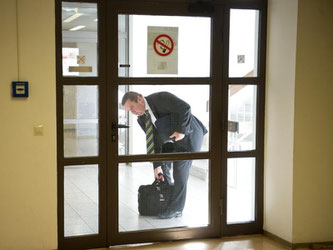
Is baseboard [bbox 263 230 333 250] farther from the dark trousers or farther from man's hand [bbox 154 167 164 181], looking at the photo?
man's hand [bbox 154 167 164 181]

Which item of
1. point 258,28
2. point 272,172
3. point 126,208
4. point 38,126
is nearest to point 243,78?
point 258,28

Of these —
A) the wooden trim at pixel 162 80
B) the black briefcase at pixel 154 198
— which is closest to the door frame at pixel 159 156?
the wooden trim at pixel 162 80

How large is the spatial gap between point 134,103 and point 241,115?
3.56ft

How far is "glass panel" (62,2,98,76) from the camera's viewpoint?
4.70m

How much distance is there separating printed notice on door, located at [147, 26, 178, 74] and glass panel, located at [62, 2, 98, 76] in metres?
0.51

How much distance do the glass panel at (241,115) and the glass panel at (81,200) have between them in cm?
140

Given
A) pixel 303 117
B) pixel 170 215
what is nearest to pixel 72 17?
pixel 170 215

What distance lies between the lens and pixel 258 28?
5.26 meters

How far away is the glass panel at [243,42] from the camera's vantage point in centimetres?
519

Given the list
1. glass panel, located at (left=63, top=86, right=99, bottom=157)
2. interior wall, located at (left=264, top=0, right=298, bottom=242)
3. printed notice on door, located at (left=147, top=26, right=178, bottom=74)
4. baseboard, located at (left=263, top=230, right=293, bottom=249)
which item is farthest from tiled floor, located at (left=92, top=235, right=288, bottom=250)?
printed notice on door, located at (left=147, top=26, right=178, bottom=74)

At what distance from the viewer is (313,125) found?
4.96 meters

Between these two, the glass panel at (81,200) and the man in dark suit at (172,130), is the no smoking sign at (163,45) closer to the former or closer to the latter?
the man in dark suit at (172,130)

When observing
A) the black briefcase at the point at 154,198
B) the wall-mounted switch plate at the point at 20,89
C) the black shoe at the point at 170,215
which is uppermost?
the wall-mounted switch plate at the point at 20,89

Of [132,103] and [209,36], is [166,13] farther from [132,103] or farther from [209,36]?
[132,103]
